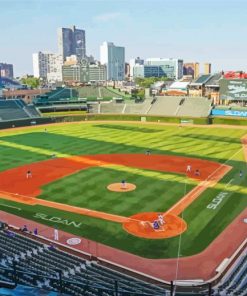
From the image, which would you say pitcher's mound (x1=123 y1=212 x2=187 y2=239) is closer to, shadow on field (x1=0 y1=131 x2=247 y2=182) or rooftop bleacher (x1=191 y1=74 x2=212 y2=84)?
shadow on field (x1=0 y1=131 x2=247 y2=182)

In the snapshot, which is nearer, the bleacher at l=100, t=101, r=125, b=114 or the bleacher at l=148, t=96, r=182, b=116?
the bleacher at l=148, t=96, r=182, b=116

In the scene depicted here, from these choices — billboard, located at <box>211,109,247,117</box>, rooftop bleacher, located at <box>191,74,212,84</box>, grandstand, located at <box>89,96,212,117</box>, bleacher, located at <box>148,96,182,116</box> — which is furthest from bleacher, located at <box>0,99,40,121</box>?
rooftop bleacher, located at <box>191,74,212,84</box>

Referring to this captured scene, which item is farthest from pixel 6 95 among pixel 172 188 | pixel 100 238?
pixel 100 238

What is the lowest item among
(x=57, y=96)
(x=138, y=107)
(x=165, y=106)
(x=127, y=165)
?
(x=127, y=165)

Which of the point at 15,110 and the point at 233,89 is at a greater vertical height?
the point at 233,89

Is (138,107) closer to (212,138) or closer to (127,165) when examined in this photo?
(212,138)

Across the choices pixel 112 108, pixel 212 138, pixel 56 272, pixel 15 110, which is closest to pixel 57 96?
pixel 112 108

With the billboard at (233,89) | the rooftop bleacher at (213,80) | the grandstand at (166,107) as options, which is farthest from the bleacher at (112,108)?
the rooftop bleacher at (213,80)
